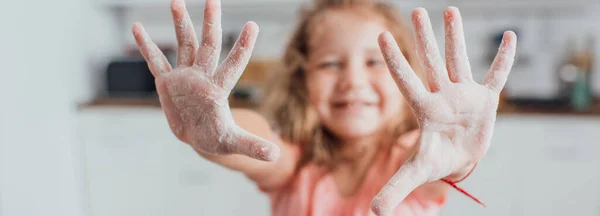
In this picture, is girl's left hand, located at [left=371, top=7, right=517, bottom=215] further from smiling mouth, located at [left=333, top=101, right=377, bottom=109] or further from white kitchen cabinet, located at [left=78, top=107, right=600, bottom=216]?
white kitchen cabinet, located at [left=78, top=107, right=600, bottom=216]

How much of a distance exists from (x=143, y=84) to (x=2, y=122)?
46 cm

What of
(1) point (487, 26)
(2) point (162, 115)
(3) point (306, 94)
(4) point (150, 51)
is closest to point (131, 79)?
(2) point (162, 115)

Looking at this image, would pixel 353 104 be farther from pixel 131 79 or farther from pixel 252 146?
pixel 131 79

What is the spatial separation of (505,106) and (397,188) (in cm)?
115

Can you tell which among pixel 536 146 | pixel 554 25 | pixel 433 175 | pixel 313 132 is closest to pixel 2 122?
pixel 313 132

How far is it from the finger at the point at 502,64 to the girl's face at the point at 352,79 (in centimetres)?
18

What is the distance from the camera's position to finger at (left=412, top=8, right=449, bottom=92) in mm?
279

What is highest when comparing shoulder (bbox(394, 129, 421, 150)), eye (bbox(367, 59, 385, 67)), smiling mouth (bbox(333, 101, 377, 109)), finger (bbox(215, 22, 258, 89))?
finger (bbox(215, 22, 258, 89))

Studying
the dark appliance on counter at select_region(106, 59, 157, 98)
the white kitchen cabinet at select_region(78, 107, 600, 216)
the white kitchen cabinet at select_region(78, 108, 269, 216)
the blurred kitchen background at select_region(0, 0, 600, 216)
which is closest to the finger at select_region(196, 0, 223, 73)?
the blurred kitchen background at select_region(0, 0, 600, 216)

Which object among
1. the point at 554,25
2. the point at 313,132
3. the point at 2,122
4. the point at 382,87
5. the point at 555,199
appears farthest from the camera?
the point at 554,25

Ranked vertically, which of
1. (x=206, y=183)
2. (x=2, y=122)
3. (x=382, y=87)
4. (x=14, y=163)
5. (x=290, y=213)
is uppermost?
(x=382, y=87)

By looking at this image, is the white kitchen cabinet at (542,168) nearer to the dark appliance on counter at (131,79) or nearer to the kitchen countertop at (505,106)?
the kitchen countertop at (505,106)

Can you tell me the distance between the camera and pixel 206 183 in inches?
56.4

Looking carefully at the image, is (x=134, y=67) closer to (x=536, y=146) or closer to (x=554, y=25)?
(x=536, y=146)
